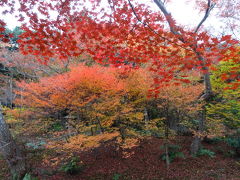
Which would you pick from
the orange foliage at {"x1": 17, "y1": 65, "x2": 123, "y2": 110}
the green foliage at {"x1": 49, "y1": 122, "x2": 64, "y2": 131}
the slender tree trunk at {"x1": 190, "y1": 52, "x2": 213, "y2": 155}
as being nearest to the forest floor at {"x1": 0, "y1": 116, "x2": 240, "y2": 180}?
the slender tree trunk at {"x1": 190, "y1": 52, "x2": 213, "y2": 155}

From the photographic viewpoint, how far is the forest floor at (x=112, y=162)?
320 inches

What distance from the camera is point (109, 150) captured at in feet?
37.1

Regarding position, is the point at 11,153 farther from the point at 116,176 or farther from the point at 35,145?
the point at 116,176

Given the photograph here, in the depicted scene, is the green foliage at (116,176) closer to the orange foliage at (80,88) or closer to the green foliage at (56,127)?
the orange foliage at (80,88)

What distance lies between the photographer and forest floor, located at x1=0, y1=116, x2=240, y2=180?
8.14 metres

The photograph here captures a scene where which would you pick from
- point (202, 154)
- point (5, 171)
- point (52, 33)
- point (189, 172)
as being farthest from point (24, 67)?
point (202, 154)

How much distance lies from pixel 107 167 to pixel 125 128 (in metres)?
2.68

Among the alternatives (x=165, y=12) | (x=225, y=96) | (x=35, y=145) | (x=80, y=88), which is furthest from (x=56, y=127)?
(x=225, y=96)

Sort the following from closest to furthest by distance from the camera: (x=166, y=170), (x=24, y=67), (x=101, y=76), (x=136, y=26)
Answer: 1. (x=136, y=26)
2. (x=101, y=76)
3. (x=166, y=170)
4. (x=24, y=67)

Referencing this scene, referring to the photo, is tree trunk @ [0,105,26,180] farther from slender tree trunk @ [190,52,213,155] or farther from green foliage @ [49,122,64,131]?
slender tree trunk @ [190,52,213,155]

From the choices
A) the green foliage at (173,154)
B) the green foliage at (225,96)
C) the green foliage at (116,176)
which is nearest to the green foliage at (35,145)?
the green foliage at (116,176)

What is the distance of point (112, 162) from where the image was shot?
33.1 ft

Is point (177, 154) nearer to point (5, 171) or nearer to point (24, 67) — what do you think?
point (5, 171)

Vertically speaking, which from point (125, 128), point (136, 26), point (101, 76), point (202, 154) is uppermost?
point (136, 26)
